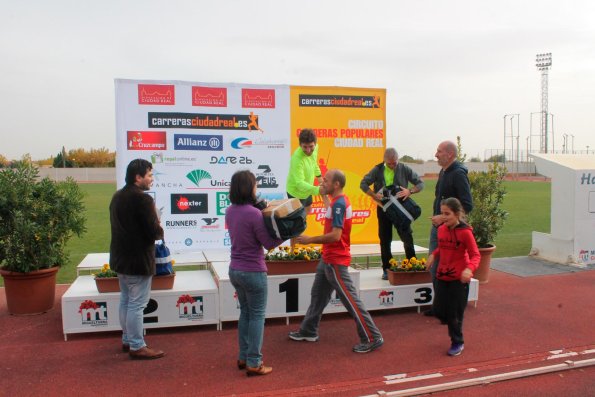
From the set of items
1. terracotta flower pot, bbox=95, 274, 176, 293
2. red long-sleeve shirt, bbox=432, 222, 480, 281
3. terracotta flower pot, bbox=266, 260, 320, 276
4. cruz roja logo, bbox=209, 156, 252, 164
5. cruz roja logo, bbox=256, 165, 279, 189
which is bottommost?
terracotta flower pot, bbox=95, 274, 176, 293

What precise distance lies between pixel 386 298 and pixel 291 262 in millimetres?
1279

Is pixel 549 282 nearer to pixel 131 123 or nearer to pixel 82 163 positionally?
pixel 131 123

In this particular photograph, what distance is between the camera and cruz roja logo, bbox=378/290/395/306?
20.8 ft

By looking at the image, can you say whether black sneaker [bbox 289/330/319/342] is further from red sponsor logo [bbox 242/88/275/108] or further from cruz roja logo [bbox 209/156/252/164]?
red sponsor logo [bbox 242/88/275/108]

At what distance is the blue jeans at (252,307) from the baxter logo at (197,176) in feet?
13.5

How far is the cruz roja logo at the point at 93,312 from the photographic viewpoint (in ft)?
17.9

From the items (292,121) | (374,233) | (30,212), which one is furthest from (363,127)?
(30,212)

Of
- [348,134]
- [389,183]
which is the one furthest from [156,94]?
[389,183]

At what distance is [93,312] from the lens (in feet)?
18.0

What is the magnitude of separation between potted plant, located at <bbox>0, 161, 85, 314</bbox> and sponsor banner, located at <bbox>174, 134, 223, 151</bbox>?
6.79 ft

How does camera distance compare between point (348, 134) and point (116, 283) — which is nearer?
point (116, 283)

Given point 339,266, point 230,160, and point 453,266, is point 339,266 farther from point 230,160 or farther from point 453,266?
point 230,160

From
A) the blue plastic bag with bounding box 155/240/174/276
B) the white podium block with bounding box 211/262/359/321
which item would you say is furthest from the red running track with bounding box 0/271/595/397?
Result: the blue plastic bag with bounding box 155/240/174/276

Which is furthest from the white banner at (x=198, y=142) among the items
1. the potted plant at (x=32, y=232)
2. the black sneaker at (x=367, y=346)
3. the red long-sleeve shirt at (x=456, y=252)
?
the red long-sleeve shirt at (x=456, y=252)
